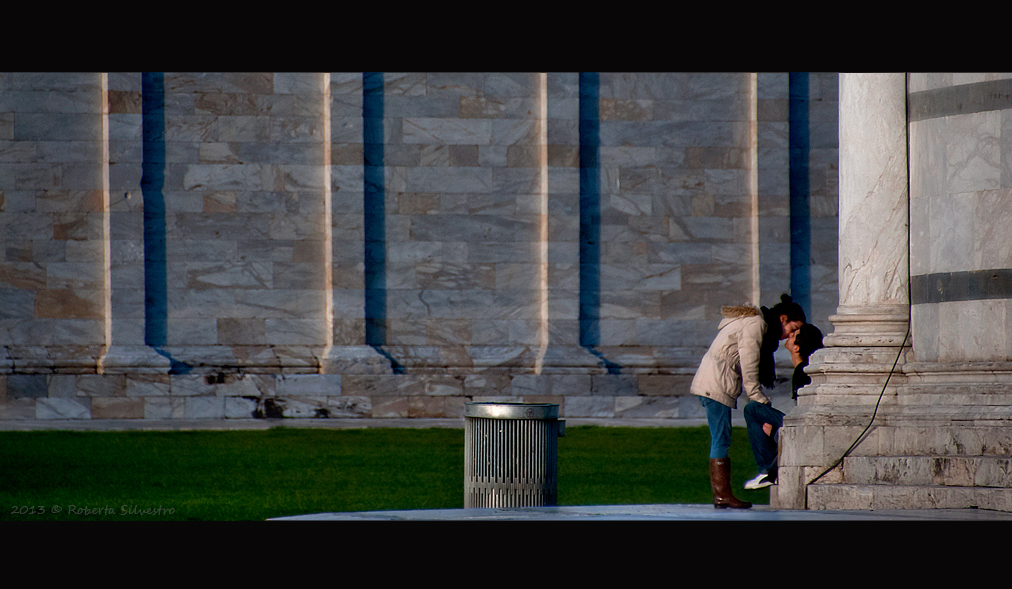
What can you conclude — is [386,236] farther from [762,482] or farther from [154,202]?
[762,482]

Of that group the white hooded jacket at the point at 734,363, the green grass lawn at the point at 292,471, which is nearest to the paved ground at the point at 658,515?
the white hooded jacket at the point at 734,363

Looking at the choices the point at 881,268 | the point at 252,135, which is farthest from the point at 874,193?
the point at 252,135

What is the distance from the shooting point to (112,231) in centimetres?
1830

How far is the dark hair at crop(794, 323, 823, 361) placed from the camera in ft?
33.4

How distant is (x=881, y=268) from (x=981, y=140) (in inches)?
50.7

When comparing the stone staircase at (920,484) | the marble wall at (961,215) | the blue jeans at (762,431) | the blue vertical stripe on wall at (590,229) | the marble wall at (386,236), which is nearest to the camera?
the stone staircase at (920,484)

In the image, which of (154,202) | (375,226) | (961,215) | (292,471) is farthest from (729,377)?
(154,202)

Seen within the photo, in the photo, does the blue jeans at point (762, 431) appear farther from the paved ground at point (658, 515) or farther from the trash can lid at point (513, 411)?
the trash can lid at point (513, 411)

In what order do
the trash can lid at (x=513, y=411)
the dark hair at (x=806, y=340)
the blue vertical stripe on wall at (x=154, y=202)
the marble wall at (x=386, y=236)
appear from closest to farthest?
the trash can lid at (x=513, y=411)
the dark hair at (x=806, y=340)
the marble wall at (x=386, y=236)
the blue vertical stripe on wall at (x=154, y=202)

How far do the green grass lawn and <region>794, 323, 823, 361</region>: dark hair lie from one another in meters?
1.53

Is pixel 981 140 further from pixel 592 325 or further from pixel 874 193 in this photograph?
pixel 592 325

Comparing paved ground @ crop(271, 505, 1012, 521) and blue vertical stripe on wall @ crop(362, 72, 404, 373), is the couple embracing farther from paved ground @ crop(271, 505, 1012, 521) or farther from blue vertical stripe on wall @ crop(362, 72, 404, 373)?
blue vertical stripe on wall @ crop(362, 72, 404, 373)

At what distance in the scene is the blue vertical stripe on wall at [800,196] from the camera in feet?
64.7

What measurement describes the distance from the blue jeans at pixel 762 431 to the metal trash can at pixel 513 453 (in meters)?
1.68
